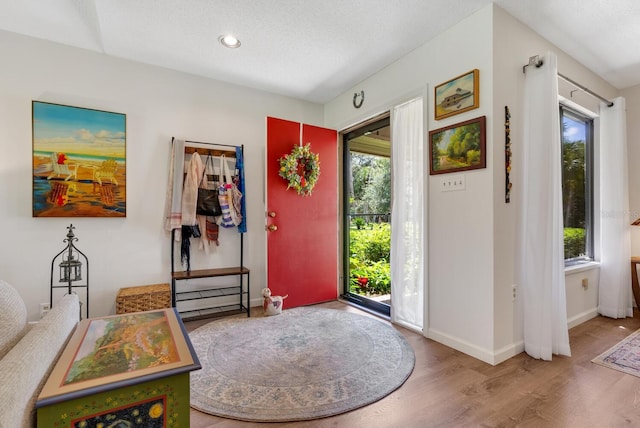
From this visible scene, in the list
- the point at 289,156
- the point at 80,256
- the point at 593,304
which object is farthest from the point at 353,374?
the point at 593,304

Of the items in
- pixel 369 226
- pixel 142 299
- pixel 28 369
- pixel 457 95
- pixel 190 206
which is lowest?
pixel 142 299

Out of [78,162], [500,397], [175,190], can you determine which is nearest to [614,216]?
[500,397]

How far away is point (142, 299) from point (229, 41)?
249 centimetres

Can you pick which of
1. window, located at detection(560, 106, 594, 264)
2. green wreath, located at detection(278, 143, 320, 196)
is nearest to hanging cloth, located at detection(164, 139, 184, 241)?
green wreath, located at detection(278, 143, 320, 196)

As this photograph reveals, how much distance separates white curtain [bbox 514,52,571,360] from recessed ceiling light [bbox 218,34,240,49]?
2491 millimetres

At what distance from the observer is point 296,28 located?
8.41 ft

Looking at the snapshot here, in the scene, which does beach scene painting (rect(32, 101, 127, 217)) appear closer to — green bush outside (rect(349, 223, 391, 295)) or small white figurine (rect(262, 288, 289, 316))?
small white figurine (rect(262, 288, 289, 316))

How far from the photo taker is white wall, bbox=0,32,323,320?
266cm

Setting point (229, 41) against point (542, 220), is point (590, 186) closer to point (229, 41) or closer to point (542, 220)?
point (542, 220)

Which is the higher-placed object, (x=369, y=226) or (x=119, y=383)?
(x=369, y=226)

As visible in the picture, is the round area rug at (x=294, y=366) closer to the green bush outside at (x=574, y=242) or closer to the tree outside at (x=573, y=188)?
the green bush outside at (x=574, y=242)

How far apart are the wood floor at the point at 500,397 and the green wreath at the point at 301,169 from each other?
2.10 meters

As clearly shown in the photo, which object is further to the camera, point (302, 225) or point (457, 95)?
point (302, 225)

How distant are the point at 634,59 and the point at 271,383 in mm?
4456
